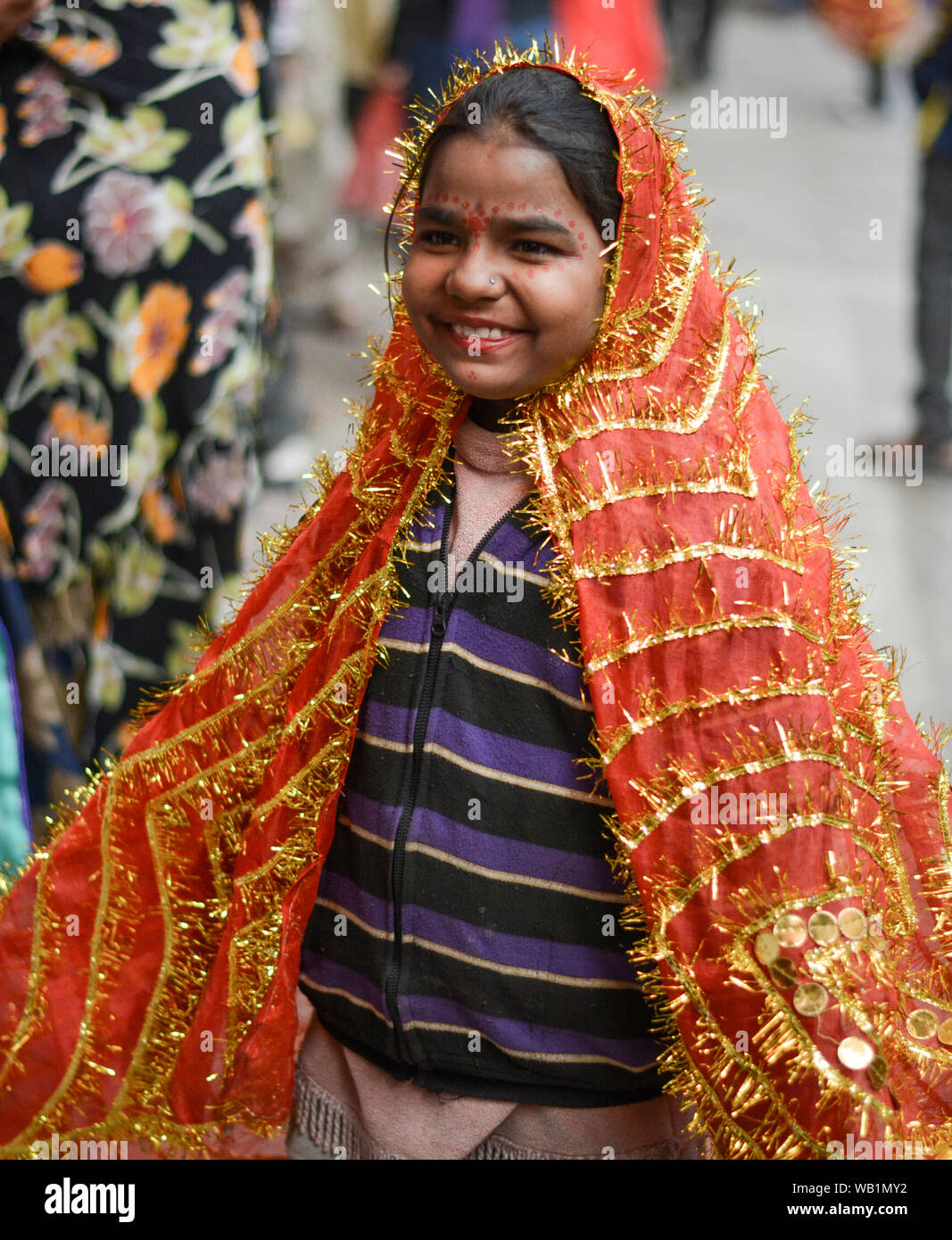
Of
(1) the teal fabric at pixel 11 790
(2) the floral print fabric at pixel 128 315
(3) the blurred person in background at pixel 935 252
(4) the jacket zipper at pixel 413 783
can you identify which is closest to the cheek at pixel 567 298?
(4) the jacket zipper at pixel 413 783

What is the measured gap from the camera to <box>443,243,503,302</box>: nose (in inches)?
60.8

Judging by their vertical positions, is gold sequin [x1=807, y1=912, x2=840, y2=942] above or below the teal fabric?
below

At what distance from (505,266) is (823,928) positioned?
0.78 m

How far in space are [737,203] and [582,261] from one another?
21.5 ft

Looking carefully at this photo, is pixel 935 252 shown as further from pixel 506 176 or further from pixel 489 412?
pixel 506 176

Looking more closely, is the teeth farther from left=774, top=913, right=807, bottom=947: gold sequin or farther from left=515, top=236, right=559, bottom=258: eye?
left=774, top=913, right=807, bottom=947: gold sequin

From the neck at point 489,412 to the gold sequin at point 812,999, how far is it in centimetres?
72

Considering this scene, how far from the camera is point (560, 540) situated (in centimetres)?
160

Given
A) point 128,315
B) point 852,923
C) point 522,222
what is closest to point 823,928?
point 852,923

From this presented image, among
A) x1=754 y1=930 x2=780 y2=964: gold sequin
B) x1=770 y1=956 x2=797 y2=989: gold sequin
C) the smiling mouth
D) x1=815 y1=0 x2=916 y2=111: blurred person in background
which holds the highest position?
x1=815 y1=0 x2=916 y2=111: blurred person in background

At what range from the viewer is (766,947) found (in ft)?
4.97

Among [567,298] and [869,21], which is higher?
[869,21]

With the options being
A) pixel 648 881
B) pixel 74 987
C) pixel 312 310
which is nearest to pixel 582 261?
pixel 648 881

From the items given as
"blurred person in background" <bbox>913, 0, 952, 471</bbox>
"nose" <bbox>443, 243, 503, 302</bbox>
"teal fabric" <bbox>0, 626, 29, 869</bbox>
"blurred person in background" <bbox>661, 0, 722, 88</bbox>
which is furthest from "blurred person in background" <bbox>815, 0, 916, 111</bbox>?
"nose" <bbox>443, 243, 503, 302</bbox>
